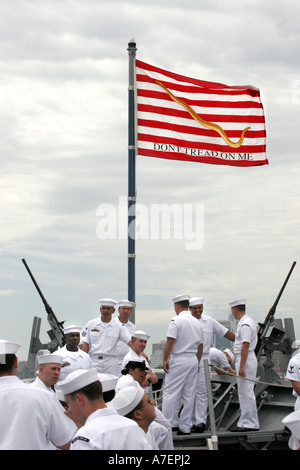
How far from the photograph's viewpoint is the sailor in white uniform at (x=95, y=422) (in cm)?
379

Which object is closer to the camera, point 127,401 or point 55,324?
point 127,401

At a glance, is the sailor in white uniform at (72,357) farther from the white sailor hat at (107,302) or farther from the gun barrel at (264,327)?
the gun barrel at (264,327)

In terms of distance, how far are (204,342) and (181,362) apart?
1014 mm

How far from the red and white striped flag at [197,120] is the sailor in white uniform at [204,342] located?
10.2ft

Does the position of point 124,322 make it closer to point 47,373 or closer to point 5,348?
point 47,373

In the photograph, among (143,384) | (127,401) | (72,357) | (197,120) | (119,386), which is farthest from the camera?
(197,120)

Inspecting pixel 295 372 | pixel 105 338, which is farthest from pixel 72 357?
pixel 295 372

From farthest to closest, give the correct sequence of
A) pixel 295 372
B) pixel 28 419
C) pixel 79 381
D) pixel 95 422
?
pixel 295 372
pixel 28 419
pixel 79 381
pixel 95 422

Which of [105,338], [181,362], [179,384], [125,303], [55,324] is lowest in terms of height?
[179,384]

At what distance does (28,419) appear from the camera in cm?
451

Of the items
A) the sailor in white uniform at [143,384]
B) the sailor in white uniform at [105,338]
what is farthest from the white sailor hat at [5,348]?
the sailor in white uniform at [105,338]

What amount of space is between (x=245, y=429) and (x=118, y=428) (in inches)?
254

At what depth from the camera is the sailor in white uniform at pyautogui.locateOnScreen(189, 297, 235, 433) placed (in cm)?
962
